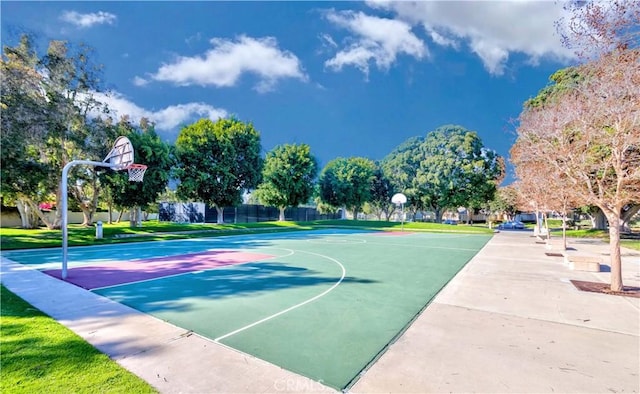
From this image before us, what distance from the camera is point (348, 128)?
3110 inches

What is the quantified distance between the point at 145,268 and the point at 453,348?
8984 millimetres

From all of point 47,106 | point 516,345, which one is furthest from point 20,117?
point 516,345

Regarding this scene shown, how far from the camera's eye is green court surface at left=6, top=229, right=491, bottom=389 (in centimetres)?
367

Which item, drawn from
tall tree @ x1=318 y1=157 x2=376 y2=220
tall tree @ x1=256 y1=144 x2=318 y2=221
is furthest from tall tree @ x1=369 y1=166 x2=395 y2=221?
tall tree @ x1=256 y1=144 x2=318 y2=221

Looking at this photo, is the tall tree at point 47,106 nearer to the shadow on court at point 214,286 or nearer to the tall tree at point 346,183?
the shadow on court at point 214,286

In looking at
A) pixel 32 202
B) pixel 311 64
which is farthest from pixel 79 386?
pixel 311 64

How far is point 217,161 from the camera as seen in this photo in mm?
28797

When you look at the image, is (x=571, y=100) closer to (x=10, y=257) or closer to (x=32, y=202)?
(x=10, y=257)

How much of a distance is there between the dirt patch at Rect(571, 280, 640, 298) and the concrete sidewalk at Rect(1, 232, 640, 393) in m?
0.34

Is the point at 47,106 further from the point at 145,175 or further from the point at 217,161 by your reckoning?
the point at 217,161

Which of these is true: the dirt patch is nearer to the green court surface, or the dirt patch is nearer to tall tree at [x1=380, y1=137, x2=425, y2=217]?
the green court surface

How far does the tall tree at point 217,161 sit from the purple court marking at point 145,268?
1675cm

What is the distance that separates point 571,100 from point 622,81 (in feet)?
5.25

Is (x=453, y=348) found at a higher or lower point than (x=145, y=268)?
higher
